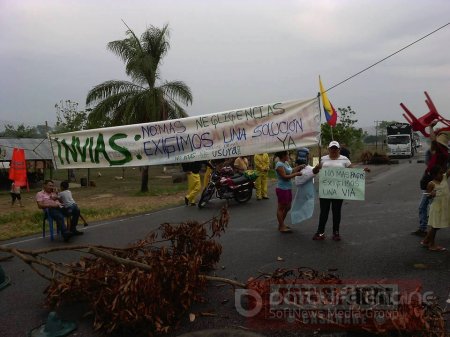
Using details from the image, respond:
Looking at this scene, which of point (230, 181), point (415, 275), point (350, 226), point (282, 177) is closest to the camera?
point (415, 275)

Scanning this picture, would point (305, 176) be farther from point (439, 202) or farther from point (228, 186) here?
point (228, 186)

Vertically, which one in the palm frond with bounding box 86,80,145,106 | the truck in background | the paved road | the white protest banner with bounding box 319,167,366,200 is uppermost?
the palm frond with bounding box 86,80,145,106

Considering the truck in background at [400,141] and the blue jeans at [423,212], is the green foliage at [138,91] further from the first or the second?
the truck in background at [400,141]

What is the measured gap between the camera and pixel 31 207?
48.0 feet

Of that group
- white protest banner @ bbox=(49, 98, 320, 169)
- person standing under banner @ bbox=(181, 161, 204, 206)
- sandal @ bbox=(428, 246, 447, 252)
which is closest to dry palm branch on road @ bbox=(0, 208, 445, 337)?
white protest banner @ bbox=(49, 98, 320, 169)

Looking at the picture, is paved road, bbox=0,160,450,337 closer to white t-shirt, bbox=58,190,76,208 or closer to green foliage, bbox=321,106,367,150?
white t-shirt, bbox=58,190,76,208

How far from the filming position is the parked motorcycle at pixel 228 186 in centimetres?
1188

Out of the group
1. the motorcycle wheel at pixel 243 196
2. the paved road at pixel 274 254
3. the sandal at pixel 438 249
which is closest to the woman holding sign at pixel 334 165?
the paved road at pixel 274 254

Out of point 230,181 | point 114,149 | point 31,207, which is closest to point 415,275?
point 114,149

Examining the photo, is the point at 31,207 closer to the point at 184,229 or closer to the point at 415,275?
the point at 184,229

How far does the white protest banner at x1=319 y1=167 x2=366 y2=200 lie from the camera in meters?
6.55

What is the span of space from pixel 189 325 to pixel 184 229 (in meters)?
1.44

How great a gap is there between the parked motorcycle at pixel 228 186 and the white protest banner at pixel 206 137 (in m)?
6.71

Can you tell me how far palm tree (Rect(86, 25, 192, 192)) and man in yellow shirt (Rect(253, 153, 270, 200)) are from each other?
5.94 metres
